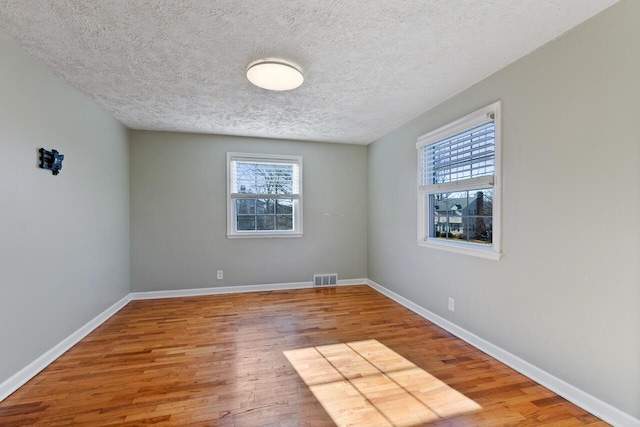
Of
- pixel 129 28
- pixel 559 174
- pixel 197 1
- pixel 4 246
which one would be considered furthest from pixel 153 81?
pixel 559 174

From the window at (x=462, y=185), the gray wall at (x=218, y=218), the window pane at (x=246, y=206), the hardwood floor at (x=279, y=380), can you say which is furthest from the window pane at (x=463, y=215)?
the window pane at (x=246, y=206)

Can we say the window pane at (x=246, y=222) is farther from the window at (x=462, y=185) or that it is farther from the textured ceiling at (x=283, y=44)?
the window at (x=462, y=185)

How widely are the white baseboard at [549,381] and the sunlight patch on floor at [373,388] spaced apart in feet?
2.03

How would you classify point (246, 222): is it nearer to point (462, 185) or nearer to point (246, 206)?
point (246, 206)

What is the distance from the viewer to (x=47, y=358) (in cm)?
225

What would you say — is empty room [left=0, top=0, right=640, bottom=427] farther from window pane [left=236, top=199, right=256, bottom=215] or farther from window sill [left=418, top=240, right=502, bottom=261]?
window pane [left=236, top=199, right=256, bottom=215]

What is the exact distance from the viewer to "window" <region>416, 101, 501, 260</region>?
244cm

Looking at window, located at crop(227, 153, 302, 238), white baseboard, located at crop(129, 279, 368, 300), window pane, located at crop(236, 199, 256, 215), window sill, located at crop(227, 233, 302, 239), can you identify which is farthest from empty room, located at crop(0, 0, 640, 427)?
window pane, located at crop(236, 199, 256, 215)

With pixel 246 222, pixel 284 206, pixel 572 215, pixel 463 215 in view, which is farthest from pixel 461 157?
pixel 246 222

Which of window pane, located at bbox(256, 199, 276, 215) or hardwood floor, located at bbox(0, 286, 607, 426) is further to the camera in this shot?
window pane, located at bbox(256, 199, 276, 215)

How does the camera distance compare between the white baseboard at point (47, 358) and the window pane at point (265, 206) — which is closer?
the white baseboard at point (47, 358)

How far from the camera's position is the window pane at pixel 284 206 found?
4598mm

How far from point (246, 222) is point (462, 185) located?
3.12 metres


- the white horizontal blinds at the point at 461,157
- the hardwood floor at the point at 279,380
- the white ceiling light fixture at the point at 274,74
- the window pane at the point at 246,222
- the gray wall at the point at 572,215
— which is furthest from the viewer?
the window pane at the point at 246,222
